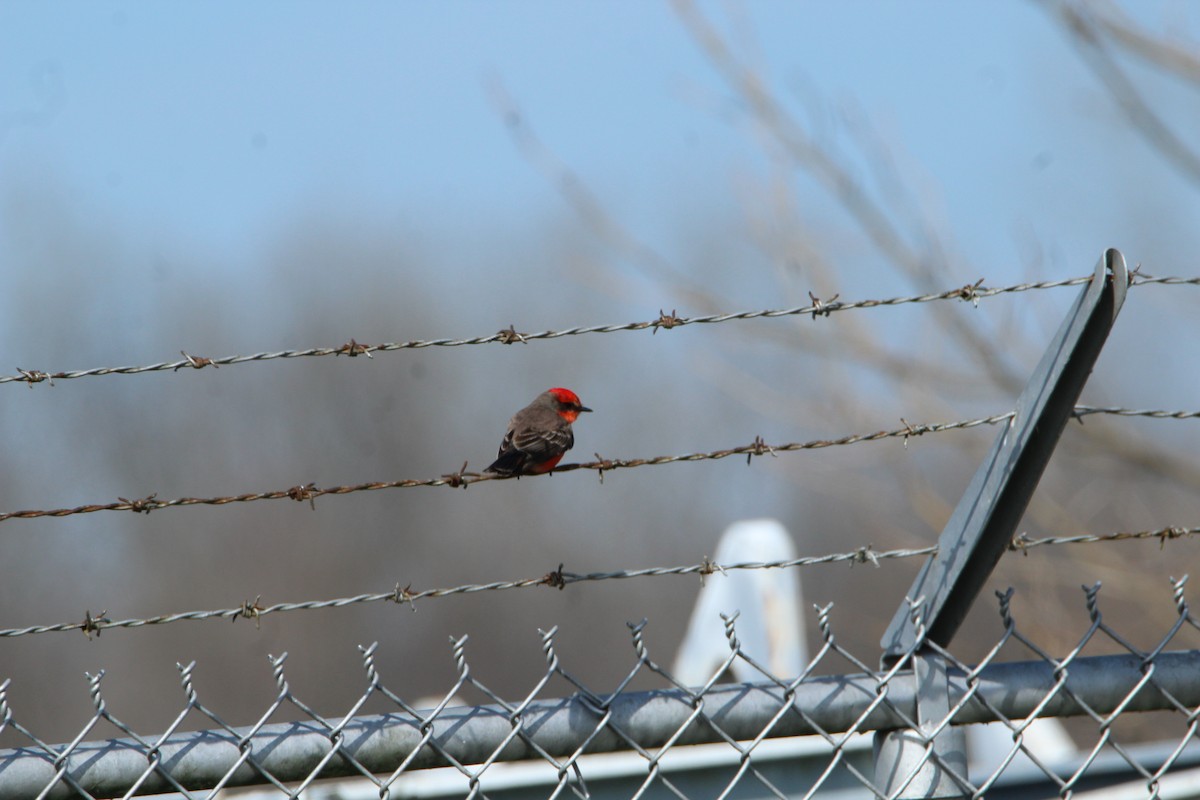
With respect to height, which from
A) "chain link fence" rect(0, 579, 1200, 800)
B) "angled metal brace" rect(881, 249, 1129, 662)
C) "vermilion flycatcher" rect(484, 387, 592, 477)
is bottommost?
"chain link fence" rect(0, 579, 1200, 800)

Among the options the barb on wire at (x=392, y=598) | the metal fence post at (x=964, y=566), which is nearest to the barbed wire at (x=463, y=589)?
the barb on wire at (x=392, y=598)

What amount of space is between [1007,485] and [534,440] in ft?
7.79

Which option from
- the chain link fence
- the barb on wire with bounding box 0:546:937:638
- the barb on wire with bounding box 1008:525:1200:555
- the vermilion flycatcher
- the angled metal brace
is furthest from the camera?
the vermilion flycatcher

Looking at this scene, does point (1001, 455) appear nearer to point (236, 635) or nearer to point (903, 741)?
point (903, 741)

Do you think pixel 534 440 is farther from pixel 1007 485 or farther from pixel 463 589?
pixel 1007 485

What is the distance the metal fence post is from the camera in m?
2.64

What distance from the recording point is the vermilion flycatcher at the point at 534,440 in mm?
4629

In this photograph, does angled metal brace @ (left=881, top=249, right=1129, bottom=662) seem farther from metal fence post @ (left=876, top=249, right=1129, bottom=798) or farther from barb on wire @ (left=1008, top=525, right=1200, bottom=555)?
barb on wire @ (left=1008, top=525, right=1200, bottom=555)

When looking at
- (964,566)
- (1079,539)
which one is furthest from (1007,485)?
(1079,539)

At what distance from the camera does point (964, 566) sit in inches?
104

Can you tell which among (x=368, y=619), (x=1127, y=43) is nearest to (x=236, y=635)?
(x=368, y=619)

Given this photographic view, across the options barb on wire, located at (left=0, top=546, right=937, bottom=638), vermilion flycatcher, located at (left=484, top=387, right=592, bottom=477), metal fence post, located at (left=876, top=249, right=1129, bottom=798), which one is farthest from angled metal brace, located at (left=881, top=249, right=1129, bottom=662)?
vermilion flycatcher, located at (left=484, top=387, right=592, bottom=477)

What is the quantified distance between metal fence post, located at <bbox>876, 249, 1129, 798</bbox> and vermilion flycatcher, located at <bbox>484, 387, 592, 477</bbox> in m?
1.94

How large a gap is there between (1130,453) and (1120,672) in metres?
5.40
